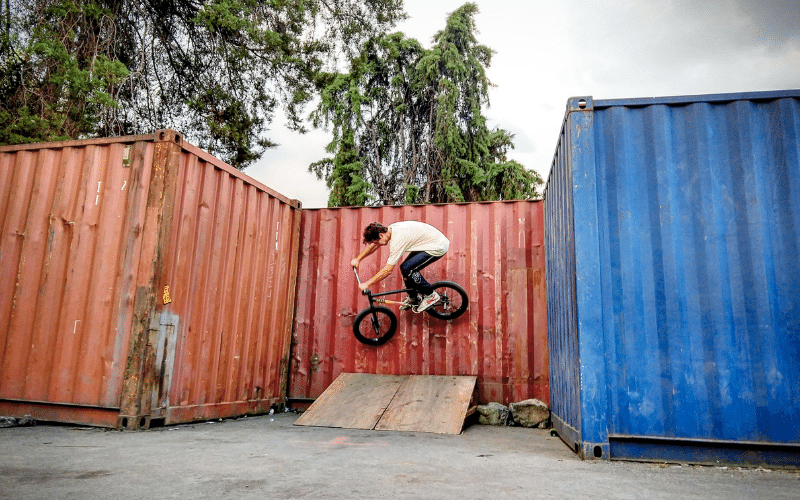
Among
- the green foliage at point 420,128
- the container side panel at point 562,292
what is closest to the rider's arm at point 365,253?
the container side panel at point 562,292

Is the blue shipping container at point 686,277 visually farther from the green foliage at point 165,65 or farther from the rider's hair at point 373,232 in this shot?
the green foliage at point 165,65

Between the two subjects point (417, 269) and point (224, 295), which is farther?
point (417, 269)

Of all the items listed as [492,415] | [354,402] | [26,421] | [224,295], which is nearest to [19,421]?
[26,421]

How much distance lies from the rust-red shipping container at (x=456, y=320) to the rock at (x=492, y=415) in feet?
1.26

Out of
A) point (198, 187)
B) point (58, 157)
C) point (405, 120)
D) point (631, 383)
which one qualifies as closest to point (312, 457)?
point (631, 383)

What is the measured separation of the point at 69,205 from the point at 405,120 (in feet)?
41.8

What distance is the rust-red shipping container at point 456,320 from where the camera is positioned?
597cm

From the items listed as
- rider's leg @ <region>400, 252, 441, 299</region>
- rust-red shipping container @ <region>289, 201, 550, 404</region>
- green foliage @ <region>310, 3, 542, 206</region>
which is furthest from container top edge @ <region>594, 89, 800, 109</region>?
green foliage @ <region>310, 3, 542, 206</region>

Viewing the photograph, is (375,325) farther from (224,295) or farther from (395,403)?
(224,295)

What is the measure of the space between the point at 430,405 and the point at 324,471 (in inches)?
102

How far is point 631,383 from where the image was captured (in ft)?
11.1

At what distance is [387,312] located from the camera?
20.6 ft

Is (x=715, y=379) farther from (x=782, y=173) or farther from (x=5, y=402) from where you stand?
(x=5, y=402)

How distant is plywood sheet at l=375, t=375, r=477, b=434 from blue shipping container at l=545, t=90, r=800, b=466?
4.48ft
